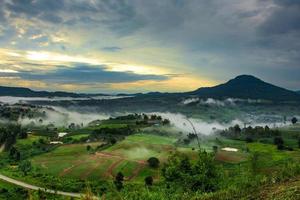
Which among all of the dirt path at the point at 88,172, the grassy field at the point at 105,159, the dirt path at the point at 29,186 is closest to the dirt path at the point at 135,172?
the grassy field at the point at 105,159

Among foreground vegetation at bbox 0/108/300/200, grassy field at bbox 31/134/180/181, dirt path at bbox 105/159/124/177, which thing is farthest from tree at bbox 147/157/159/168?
dirt path at bbox 105/159/124/177

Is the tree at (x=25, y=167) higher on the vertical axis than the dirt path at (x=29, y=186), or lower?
higher

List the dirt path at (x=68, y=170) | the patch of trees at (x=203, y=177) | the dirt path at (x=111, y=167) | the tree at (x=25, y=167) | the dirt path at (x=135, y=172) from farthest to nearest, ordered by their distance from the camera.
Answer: the tree at (x=25, y=167)
the dirt path at (x=68, y=170)
the dirt path at (x=111, y=167)
the dirt path at (x=135, y=172)
the patch of trees at (x=203, y=177)

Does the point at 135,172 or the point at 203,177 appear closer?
the point at 203,177

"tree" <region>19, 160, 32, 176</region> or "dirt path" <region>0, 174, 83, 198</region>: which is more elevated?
"tree" <region>19, 160, 32, 176</region>

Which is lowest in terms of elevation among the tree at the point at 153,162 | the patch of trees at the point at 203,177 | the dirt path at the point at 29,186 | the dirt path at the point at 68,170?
the dirt path at the point at 29,186

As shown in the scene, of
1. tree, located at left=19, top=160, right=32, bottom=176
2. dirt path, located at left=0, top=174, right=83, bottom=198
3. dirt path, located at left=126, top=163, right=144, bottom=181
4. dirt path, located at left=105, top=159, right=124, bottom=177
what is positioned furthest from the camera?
tree, located at left=19, top=160, right=32, bottom=176

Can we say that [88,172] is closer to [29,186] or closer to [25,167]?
[29,186]

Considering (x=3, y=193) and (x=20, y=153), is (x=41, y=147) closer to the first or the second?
(x=20, y=153)

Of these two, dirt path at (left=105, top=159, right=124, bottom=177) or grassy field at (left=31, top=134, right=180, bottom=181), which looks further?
grassy field at (left=31, top=134, right=180, bottom=181)

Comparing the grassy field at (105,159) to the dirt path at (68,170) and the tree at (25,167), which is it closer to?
the dirt path at (68,170)

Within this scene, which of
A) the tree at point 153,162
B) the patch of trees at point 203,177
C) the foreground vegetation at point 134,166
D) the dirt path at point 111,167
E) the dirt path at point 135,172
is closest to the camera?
the patch of trees at point 203,177

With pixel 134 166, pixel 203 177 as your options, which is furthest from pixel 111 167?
pixel 203 177

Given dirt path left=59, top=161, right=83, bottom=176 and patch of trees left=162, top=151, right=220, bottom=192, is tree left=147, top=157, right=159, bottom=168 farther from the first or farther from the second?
patch of trees left=162, top=151, right=220, bottom=192
